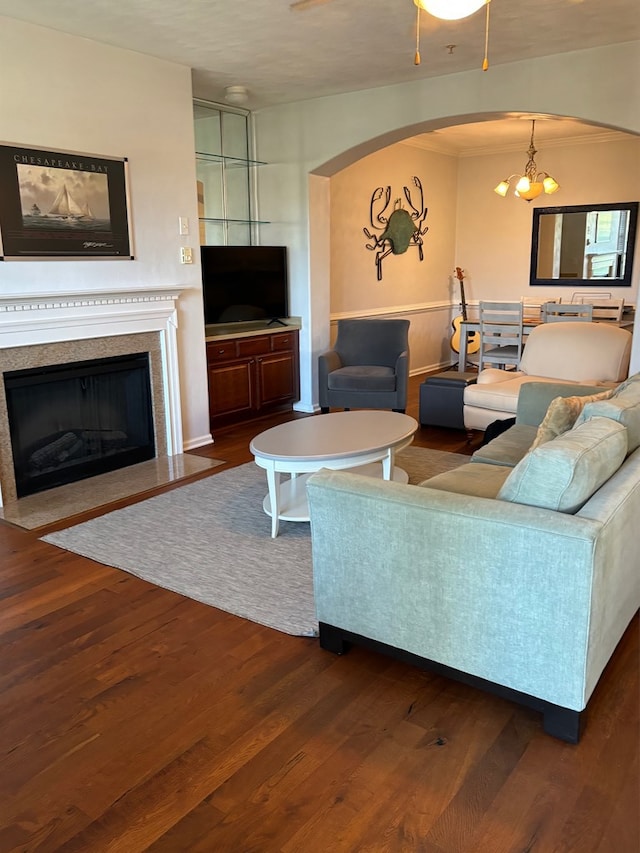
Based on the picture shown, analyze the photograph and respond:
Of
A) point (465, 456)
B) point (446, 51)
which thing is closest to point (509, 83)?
point (446, 51)

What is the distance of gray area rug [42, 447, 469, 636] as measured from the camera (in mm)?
2766

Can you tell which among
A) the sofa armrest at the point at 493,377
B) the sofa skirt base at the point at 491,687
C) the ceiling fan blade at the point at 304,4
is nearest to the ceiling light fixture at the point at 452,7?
the ceiling fan blade at the point at 304,4

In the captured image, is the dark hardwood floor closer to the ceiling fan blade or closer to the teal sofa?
the teal sofa

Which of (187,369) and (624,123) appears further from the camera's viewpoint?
(187,369)

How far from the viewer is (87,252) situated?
414 cm

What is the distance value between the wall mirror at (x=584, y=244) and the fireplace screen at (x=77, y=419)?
545cm

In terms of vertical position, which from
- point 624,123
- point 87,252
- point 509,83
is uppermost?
point 509,83

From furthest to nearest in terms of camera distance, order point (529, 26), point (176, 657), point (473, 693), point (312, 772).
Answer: point (529, 26)
point (176, 657)
point (473, 693)
point (312, 772)

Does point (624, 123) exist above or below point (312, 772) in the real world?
above

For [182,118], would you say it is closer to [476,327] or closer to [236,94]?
[236,94]

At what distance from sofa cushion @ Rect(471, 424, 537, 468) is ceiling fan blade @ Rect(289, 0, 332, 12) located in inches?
92.0

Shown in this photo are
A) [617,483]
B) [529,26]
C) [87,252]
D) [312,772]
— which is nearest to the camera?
[312,772]

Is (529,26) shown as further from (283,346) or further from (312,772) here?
(312,772)

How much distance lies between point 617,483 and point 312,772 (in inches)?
48.0
